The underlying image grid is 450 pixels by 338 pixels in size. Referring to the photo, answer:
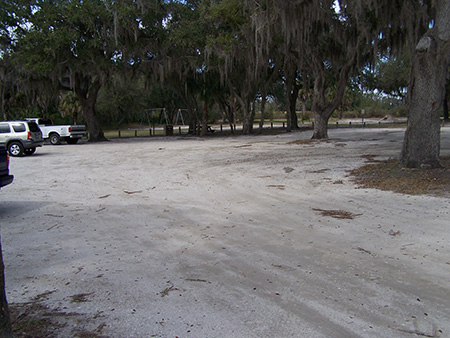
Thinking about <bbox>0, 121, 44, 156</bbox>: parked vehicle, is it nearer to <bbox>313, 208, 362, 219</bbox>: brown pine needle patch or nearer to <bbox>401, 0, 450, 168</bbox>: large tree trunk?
<bbox>313, 208, 362, 219</bbox>: brown pine needle patch

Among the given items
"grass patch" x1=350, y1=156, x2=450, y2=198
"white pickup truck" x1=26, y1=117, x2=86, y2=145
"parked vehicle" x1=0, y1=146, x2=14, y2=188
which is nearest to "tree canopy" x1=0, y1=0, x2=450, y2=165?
"white pickup truck" x1=26, y1=117, x2=86, y2=145

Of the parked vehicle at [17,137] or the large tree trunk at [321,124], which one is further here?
the large tree trunk at [321,124]

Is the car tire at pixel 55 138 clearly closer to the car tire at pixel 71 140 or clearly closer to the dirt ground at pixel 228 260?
the car tire at pixel 71 140

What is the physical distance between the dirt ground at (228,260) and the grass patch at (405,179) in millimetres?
367

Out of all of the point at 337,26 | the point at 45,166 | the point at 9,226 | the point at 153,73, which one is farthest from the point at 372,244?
the point at 153,73

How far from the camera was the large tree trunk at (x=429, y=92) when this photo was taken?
9.77 m

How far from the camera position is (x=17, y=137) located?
18328 millimetres

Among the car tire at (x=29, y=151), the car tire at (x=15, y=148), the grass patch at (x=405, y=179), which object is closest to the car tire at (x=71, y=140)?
the car tire at (x=29, y=151)

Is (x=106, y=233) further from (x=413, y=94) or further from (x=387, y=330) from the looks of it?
(x=413, y=94)

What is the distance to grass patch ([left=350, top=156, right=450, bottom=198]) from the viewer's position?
27.4 feet

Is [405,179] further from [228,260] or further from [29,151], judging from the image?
[29,151]

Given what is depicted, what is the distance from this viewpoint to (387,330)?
3197 millimetres

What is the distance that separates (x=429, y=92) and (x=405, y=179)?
2.45m

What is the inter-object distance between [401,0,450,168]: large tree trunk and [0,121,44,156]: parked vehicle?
16.3 meters
